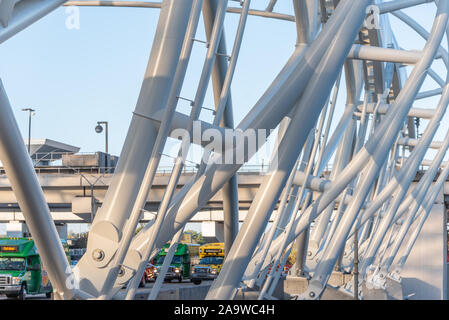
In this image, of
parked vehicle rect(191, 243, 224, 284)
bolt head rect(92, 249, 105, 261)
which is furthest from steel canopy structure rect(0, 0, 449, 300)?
parked vehicle rect(191, 243, 224, 284)

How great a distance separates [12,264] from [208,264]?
27.4 metres

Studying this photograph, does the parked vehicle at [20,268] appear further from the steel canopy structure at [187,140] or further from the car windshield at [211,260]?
the car windshield at [211,260]

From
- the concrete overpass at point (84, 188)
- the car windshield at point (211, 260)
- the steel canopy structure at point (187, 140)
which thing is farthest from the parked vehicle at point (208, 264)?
the steel canopy structure at point (187, 140)

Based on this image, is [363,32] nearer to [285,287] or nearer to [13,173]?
[285,287]

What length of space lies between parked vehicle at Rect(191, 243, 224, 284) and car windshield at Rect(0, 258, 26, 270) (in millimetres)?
18655

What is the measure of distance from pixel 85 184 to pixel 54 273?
51174 mm

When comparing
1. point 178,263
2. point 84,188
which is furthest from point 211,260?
point 84,188

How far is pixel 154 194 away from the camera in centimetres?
5862

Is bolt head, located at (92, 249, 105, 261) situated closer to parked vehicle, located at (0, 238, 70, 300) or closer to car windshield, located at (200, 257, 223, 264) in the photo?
parked vehicle, located at (0, 238, 70, 300)

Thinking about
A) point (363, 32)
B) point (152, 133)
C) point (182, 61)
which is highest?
point (363, 32)

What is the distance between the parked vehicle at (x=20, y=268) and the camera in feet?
125

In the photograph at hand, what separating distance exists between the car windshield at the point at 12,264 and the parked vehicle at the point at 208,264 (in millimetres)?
18655
